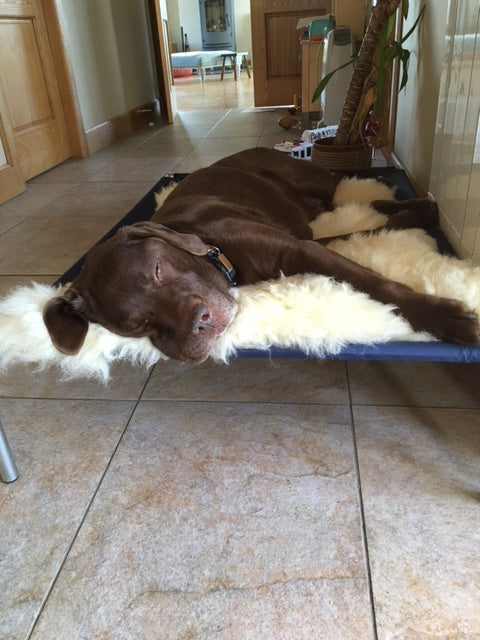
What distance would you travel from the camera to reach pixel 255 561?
1211 mm

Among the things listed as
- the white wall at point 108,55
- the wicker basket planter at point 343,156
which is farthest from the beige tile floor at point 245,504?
the white wall at point 108,55

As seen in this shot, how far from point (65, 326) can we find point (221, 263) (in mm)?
467

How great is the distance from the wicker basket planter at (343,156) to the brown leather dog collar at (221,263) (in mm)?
1755

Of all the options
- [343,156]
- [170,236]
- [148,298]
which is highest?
[170,236]

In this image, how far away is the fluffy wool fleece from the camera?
1390 millimetres

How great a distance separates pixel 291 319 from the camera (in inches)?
56.6

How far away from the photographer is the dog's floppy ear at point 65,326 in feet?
4.83

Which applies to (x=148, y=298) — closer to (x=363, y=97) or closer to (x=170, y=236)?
(x=170, y=236)

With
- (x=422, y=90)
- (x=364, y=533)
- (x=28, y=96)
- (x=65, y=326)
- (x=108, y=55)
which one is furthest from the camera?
(x=108, y=55)

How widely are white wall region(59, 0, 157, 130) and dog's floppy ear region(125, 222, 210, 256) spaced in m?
3.86

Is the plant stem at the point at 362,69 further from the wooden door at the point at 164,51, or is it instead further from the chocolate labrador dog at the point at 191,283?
the wooden door at the point at 164,51

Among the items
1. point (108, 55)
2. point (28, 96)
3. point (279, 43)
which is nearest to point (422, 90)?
point (28, 96)

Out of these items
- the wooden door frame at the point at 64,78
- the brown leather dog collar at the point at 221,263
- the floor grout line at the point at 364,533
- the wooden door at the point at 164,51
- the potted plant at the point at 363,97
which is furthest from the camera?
the wooden door at the point at 164,51

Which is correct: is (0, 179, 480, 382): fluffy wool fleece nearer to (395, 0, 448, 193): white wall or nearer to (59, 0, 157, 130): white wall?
(395, 0, 448, 193): white wall
